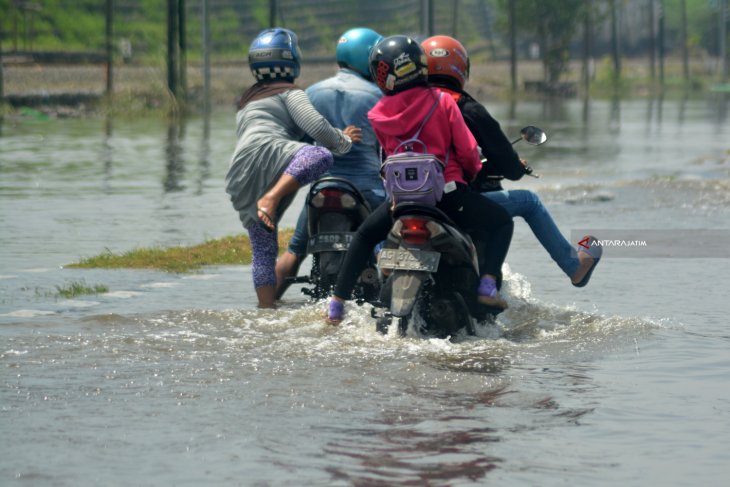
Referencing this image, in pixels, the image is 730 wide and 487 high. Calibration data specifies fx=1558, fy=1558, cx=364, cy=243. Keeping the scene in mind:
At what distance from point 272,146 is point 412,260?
174cm

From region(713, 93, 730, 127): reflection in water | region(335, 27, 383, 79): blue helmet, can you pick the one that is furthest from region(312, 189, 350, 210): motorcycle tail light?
region(713, 93, 730, 127): reflection in water

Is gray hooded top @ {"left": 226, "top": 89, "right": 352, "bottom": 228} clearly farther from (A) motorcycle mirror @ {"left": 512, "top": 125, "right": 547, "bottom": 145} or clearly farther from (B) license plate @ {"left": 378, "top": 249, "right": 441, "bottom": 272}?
(B) license plate @ {"left": 378, "top": 249, "right": 441, "bottom": 272}

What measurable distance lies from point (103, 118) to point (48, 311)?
88.4 ft

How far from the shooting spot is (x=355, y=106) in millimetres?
9359

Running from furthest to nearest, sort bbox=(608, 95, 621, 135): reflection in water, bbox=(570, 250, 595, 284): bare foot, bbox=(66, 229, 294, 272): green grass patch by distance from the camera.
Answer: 1. bbox=(608, 95, 621, 135): reflection in water
2. bbox=(66, 229, 294, 272): green grass patch
3. bbox=(570, 250, 595, 284): bare foot

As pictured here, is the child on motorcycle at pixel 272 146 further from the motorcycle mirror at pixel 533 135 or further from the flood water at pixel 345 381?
the motorcycle mirror at pixel 533 135

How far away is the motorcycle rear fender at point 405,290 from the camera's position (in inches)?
303

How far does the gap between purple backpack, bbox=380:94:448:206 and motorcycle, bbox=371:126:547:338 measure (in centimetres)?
7

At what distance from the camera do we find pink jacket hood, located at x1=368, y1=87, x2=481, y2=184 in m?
8.02

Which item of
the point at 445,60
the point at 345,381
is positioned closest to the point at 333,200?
the point at 445,60

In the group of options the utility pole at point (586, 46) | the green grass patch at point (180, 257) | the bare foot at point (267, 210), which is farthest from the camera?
the utility pole at point (586, 46)

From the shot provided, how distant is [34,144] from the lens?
1013 inches

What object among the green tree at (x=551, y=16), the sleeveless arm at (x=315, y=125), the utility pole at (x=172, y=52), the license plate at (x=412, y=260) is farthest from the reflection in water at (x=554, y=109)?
the license plate at (x=412, y=260)

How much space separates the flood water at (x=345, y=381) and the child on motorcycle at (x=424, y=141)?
39 centimetres
